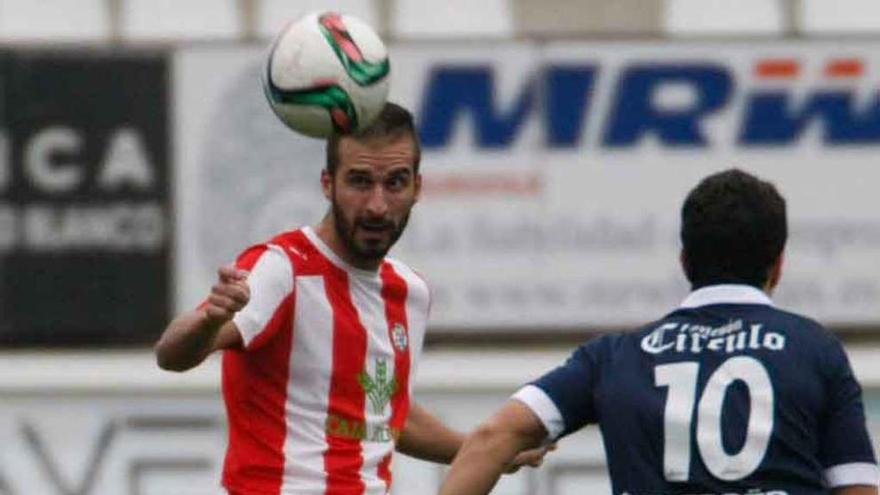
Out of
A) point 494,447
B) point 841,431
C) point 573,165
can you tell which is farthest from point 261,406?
point 573,165

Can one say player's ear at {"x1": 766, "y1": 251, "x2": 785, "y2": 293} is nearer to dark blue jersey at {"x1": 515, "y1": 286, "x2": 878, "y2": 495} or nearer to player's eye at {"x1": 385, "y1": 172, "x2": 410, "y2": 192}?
dark blue jersey at {"x1": 515, "y1": 286, "x2": 878, "y2": 495}

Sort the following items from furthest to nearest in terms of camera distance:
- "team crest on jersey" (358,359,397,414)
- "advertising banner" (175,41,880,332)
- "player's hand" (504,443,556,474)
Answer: "advertising banner" (175,41,880,332) < "team crest on jersey" (358,359,397,414) < "player's hand" (504,443,556,474)

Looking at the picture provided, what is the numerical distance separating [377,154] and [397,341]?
19.3 inches

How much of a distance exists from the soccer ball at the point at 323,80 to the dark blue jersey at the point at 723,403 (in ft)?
4.82

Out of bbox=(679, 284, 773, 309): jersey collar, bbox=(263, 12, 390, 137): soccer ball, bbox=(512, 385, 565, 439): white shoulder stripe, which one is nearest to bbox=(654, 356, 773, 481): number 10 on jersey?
bbox=(679, 284, 773, 309): jersey collar

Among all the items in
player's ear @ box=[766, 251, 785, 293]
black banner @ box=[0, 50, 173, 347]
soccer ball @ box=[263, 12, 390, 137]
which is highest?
soccer ball @ box=[263, 12, 390, 137]

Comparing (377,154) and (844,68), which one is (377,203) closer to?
(377,154)

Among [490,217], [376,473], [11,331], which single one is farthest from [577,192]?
[376,473]

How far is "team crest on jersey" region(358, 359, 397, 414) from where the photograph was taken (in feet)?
25.5

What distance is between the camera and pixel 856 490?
6480 millimetres

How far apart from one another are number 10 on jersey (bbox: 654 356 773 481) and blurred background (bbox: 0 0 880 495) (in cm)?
817

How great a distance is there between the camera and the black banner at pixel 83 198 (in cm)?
1470

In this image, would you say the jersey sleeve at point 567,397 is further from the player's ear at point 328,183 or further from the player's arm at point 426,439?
the player's arm at point 426,439

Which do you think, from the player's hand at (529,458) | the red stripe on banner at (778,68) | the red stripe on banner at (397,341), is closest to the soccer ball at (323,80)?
the red stripe on banner at (397,341)
